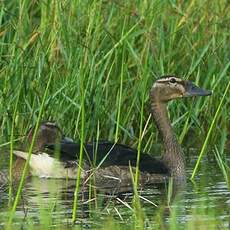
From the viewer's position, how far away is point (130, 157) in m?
10.6

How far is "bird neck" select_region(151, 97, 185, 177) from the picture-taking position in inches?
434

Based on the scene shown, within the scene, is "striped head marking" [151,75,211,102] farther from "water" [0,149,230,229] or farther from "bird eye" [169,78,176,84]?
"water" [0,149,230,229]

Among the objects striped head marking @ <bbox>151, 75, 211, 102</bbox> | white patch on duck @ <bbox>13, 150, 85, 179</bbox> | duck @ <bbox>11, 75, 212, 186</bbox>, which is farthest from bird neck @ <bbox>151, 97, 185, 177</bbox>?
white patch on duck @ <bbox>13, 150, 85, 179</bbox>

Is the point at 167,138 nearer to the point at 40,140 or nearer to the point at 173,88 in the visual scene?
the point at 173,88

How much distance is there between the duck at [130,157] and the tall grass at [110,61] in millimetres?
153

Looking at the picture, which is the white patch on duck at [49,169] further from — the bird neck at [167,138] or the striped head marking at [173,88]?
the striped head marking at [173,88]

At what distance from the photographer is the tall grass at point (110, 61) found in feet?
35.5

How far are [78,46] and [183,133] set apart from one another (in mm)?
1264

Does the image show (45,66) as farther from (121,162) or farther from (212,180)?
(212,180)

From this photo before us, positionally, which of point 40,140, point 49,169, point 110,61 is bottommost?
point 49,169

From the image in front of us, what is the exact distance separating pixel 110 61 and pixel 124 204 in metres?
3.71

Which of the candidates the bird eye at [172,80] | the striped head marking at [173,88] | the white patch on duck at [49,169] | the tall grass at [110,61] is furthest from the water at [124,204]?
the bird eye at [172,80]

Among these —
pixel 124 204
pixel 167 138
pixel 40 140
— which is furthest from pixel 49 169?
pixel 124 204

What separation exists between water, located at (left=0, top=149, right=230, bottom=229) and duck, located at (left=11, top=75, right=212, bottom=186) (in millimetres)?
140
